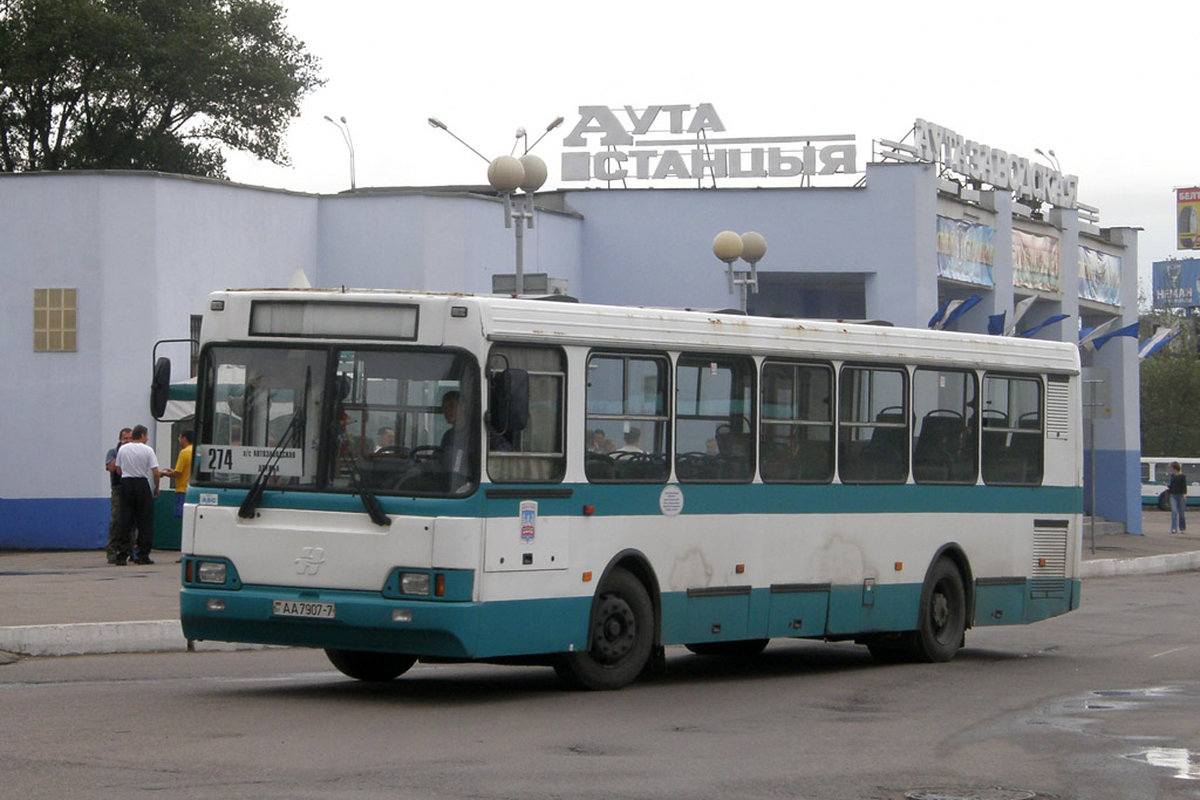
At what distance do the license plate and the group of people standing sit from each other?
12.3 meters

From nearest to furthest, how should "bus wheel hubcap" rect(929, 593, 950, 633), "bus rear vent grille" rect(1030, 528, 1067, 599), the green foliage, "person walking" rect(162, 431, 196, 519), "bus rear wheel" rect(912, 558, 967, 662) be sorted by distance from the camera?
"bus rear wheel" rect(912, 558, 967, 662) < "bus wheel hubcap" rect(929, 593, 950, 633) < "bus rear vent grille" rect(1030, 528, 1067, 599) < "person walking" rect(162, 431, 196, 519) < the green foliage

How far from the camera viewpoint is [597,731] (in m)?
10.8

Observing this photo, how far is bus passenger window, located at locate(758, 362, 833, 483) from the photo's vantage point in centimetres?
1428

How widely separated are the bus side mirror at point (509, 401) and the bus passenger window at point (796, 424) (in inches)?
118

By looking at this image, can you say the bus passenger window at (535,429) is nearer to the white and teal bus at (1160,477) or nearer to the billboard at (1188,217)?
the white and teal bus at (1160,477)

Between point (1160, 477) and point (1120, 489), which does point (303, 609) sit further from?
point (1160, 477)

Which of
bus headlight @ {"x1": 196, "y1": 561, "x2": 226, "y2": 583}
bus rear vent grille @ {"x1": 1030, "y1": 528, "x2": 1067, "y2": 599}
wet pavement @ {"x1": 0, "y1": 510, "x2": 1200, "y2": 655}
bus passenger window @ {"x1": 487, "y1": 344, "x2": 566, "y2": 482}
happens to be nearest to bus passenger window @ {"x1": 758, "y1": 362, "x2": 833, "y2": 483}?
bus passenger window @ {"x1": 487, "y1": 344, "x2": 566, "y2": 482}

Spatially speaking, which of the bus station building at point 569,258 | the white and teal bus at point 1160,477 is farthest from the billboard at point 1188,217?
the bus station building at point 569,258

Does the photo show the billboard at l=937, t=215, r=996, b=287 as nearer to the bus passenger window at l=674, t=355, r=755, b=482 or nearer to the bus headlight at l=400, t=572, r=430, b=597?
the bus passenger window at l=674, t=355, r=755, b=482

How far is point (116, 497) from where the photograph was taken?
24203 millimetres

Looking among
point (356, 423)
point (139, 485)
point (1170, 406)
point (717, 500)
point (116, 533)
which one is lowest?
point (116, 533)

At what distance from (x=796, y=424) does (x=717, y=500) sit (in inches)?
44.8

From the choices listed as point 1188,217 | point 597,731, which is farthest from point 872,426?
point 1188,217

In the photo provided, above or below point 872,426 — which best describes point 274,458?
below
